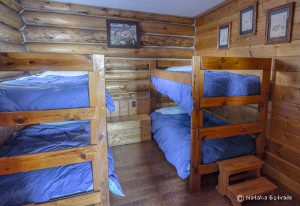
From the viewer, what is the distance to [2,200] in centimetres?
140

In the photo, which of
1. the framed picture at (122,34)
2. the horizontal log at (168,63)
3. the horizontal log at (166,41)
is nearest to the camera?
the framed picture at (122,34)

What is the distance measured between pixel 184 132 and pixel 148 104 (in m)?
1.63

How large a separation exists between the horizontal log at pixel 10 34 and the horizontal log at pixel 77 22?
0.38 meters

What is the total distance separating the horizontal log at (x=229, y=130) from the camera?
2148 mm

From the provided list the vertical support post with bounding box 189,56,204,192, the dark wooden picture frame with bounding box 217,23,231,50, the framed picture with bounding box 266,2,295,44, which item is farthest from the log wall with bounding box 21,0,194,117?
the vertical support post with bounding box 189,56,204,192

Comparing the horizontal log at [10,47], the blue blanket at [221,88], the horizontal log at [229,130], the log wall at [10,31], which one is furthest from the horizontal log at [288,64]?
the horizontal log at [10,47]

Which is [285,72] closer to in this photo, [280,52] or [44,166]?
[280,52]

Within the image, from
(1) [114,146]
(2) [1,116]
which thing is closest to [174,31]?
(1) [114,146]

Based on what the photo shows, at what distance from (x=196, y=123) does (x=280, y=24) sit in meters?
1.55

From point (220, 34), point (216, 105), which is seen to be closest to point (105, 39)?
point (220, 34)

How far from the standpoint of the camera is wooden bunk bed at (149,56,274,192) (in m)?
1.99

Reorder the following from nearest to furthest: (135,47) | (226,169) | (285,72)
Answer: (226,169)
(285,72)
(135,47)

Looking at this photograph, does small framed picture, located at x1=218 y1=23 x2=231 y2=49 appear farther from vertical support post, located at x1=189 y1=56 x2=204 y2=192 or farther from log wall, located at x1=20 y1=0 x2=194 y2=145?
vertical support post, located at x1=189 y1=56 x2=204 y2=192

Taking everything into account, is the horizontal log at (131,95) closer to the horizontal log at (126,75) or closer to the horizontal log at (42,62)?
the horizontal log at (126,75)
